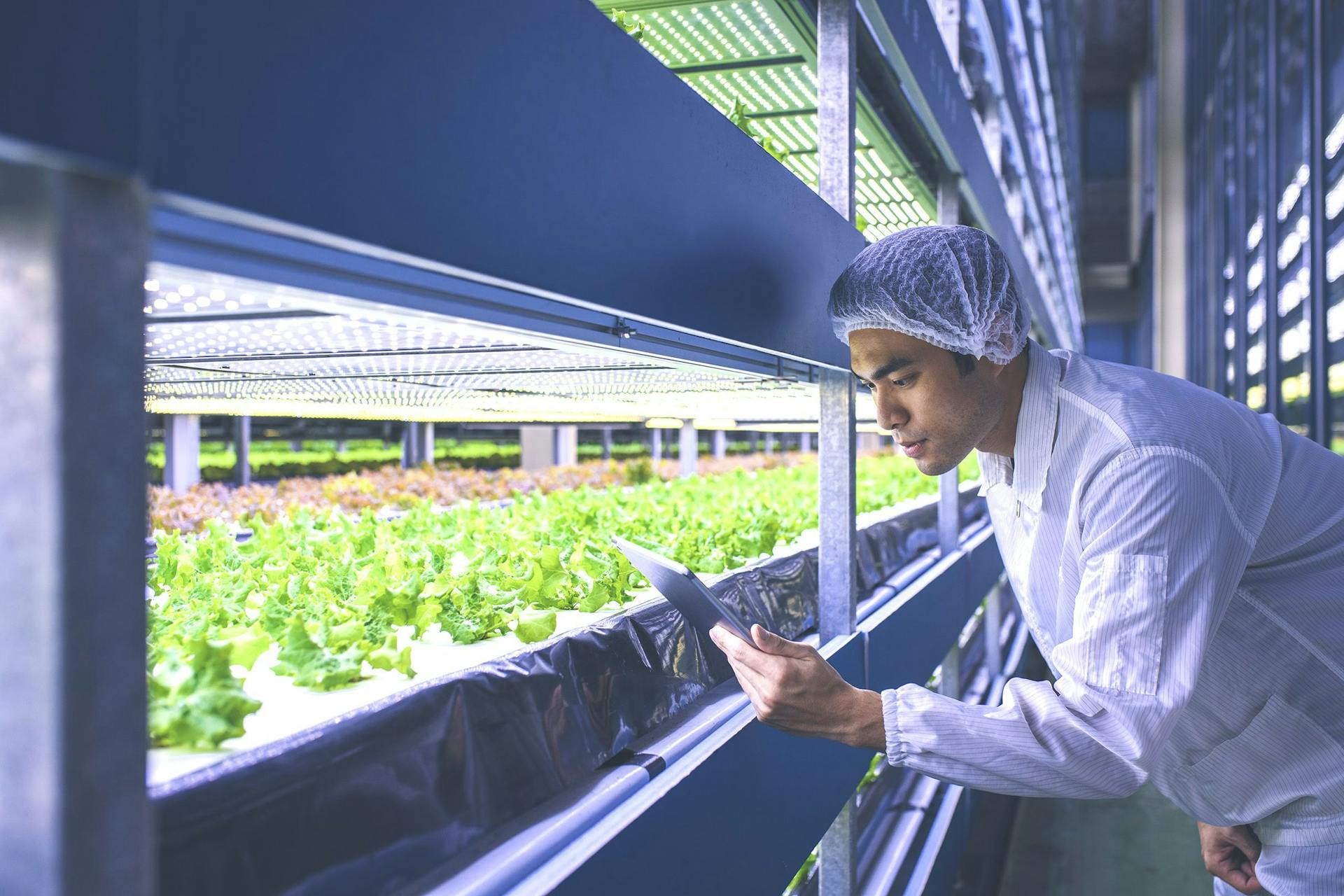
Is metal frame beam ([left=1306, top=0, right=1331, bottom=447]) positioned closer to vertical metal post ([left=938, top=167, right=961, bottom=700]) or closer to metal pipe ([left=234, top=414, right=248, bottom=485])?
vertical metal post ([left=938, top=167, right=961, bottom=700])

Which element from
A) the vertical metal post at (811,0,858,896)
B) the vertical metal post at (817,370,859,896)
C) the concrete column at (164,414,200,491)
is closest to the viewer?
the vertical metal post at (811,0,858,896)

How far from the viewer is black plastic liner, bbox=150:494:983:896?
875 mm

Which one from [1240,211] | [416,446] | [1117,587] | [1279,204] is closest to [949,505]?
[1117,587]

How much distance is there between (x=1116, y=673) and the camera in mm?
1266

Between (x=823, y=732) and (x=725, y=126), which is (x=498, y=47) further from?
(x=823, y=732)

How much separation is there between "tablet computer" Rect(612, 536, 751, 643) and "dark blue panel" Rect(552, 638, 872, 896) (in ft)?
0.82

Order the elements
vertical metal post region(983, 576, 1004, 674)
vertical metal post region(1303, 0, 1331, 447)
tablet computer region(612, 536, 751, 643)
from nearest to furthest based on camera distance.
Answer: tablet computer region(612, 536, 751, 643) < vertical metal post region(1303, 0, 1331, 447) < vertical metal post region(983, 576, 1004, 674)

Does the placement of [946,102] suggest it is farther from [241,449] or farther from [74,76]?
[241,449]

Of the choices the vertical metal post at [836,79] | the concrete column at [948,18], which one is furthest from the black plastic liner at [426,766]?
the concrete column at [948,18]

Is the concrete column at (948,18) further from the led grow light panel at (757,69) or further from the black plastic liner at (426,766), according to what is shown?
the black plastic liner at (426,766)

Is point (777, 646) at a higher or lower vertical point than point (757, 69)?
lower

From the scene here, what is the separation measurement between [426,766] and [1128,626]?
3.22ft

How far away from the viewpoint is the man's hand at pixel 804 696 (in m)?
1.31

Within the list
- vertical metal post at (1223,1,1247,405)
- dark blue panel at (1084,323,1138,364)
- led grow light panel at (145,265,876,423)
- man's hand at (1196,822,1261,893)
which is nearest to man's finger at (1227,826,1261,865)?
man's hand at (1196,822,1261,893)
